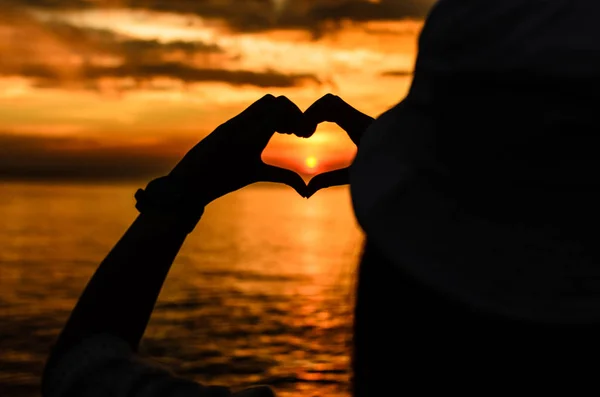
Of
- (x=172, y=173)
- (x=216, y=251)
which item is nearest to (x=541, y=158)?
(x=172, y=173)

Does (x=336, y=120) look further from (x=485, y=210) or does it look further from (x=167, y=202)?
(x=485, y=210)

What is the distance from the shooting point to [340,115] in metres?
1.94

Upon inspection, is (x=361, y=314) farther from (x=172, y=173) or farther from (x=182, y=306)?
(x=182, y=306)

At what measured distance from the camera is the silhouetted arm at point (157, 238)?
162 cm

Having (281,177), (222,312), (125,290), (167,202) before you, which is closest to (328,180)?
(281,177)

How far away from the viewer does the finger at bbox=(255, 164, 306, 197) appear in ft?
6.26

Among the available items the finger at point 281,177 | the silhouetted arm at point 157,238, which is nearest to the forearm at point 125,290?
the silhouetted arm at point 157,238

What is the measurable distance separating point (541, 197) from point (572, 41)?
202 millimetres

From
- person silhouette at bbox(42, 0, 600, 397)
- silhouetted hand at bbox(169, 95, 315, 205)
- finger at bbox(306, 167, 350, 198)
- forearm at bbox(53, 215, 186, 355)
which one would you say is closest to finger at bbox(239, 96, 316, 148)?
silhouetted hand at bbox(169, 95, 315, 205)

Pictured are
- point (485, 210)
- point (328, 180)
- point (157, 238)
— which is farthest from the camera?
point (328, 180)

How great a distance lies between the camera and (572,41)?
3.10ft

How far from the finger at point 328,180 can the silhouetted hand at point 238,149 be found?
0.16 ft

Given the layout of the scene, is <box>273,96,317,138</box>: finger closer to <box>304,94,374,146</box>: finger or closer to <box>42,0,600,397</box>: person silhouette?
<box>304,94,374,146</box>: finger

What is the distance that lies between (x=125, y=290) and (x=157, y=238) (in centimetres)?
16
